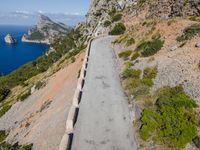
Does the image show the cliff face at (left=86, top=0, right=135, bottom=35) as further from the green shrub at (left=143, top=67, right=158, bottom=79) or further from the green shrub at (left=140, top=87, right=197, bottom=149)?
the green shrub at (left=140, top=87, right=197, bottom=149)

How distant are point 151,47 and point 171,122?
16.4m

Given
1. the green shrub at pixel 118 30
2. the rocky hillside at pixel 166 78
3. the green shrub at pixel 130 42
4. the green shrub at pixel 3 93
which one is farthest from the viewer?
the green shrub at pixel 3 93

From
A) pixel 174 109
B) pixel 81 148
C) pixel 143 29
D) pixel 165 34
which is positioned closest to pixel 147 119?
pixel 174 109

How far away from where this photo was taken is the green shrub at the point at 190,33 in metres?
31.1

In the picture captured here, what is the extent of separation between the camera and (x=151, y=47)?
3381 cm

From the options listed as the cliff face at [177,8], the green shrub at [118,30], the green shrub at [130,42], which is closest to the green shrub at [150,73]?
the green shrub at [130,42]

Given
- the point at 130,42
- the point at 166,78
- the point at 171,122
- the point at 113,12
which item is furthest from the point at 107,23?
the point at 171,122

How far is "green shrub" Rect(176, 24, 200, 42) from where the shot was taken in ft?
102

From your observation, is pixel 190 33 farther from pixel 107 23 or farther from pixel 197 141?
pixel 107 23

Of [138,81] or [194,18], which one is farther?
[194,18]

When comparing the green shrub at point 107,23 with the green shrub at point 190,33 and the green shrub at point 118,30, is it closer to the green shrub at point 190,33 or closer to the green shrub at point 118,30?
the green shrub at point 118,30

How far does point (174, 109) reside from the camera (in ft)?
64.3

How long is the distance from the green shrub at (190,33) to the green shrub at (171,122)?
37.0 ft

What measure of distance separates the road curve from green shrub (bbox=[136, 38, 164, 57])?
391cm
